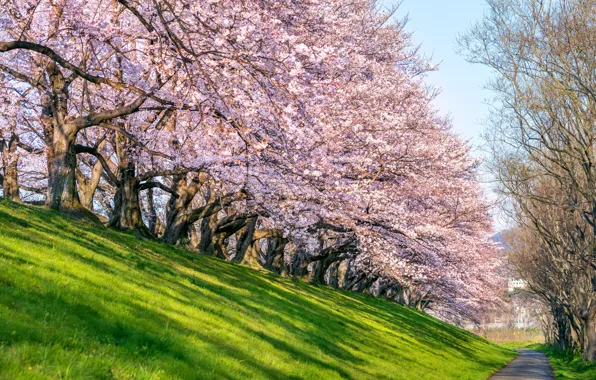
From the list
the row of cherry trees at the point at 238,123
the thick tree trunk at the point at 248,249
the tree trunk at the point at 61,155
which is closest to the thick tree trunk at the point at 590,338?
the row of cherry trees at the point at 238,123

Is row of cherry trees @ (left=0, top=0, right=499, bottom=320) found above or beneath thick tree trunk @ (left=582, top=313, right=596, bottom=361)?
above

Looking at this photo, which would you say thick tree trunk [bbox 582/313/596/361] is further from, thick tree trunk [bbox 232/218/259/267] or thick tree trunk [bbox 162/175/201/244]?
thick tree trunk [bbox 162/175/201/244]

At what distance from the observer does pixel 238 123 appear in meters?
13.2

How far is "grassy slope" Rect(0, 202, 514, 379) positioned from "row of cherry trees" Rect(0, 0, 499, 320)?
3208mm

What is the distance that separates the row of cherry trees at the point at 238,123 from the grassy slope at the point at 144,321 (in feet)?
10.5

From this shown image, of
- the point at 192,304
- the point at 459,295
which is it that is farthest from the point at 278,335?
the point at 459,295

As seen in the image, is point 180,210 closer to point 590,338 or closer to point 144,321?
point 144,321

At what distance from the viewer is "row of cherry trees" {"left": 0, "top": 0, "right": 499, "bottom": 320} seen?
15641 millimetres

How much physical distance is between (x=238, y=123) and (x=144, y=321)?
4.97 m

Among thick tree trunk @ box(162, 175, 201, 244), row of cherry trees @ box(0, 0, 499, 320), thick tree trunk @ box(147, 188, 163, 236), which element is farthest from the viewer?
thick tree trunk @ box(147, 188, 163, 236)

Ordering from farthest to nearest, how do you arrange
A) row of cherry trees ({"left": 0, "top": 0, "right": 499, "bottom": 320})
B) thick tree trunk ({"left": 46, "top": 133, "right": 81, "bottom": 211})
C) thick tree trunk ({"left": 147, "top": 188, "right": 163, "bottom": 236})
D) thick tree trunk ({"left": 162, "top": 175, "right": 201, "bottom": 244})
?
thick tree trunk ({"left": 147, "top": 188, "right": 163, "bottom": 236}), thick tree trunk ({"left": 162, "top": 175, "right": 201, "bottom": 244}), thick tree trunk ({"left": 46, "top": 133, "right": 81, "bottom": 211}), row of cherry trees ({"left": 0, "top": 0, "right": 499, "bottom": 320})

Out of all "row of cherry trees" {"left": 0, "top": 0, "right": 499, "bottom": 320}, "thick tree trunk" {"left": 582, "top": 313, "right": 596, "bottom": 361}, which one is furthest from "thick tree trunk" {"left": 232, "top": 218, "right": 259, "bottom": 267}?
"thick tree trunk" {"left": 582, "top": 313, "right": 596, "bottom": 361}

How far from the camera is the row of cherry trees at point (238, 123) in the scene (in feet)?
51.3

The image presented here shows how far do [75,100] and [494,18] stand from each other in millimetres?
17611
